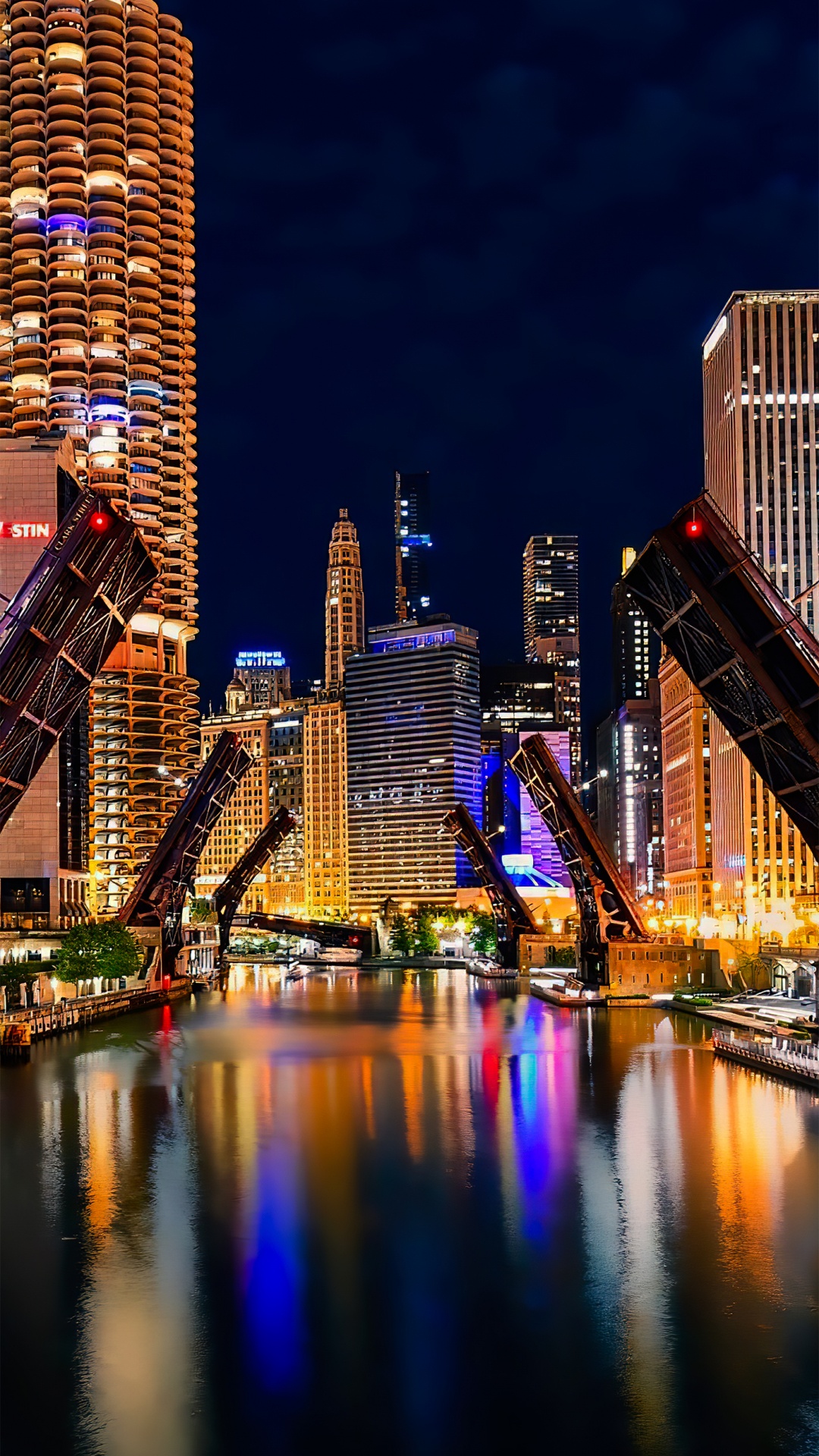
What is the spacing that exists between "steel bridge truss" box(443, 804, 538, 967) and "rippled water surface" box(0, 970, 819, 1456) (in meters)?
59.9

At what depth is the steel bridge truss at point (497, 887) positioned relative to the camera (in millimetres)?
108188

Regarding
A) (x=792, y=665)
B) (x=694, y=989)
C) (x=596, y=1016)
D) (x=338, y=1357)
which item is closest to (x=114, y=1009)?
(x=596, y=1016)

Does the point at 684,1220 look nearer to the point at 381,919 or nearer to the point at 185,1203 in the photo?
the point at 185,1203

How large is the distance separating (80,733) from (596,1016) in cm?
5055

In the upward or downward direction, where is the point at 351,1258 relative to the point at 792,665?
downward

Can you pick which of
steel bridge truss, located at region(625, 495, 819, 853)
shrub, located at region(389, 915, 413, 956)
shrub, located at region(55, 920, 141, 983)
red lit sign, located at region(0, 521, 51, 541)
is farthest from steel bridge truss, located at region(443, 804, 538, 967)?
steel bridge truss, located at region(625, 495, 819, 853)

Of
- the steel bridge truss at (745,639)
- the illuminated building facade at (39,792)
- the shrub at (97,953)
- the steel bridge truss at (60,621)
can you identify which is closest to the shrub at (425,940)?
the illuminated building facade at (39,792)

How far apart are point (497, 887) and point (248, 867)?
1968 centimetres

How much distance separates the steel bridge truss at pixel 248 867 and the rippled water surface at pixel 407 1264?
2507 inches

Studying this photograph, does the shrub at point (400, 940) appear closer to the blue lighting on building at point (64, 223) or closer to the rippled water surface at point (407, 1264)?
the blue lighting on building at point (64, 223)

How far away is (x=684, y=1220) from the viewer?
26.9 metres

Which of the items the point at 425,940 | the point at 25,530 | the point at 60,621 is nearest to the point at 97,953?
the point at 25,530

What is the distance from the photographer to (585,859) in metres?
80.7

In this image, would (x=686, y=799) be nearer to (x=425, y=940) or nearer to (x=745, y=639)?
(x=425, y=940)
